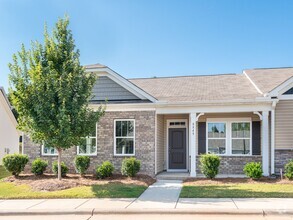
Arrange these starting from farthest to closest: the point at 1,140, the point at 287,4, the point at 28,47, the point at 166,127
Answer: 1. the point at 1,140
2. the point at 166,127
3. the point at 287,4
4. the point at 28,47

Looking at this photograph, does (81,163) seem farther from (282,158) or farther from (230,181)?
(282,158)

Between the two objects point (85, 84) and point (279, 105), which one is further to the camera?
point (279, 105)

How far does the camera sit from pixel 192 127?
13500 mm

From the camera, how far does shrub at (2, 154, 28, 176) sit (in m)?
13.2

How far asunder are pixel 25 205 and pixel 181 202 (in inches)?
175

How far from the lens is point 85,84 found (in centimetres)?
1172

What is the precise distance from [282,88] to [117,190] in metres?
8.29

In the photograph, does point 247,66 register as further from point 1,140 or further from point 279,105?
point 1,140

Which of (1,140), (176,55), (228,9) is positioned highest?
(228,9)

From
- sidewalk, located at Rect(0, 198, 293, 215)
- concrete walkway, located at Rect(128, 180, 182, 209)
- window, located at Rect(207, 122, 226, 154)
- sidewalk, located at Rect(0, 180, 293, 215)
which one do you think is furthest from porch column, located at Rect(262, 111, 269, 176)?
sidewalk, located at Rect(0, 198, 293, 215)

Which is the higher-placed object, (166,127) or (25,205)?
(166,127)

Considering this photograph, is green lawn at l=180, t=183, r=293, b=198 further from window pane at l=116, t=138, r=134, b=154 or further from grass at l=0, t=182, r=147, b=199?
window pane at l=116, t=138, r=134, b=154

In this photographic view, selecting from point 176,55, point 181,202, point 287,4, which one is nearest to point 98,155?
point 181,202

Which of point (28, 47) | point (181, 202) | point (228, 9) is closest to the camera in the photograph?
→ point (181, 202)
